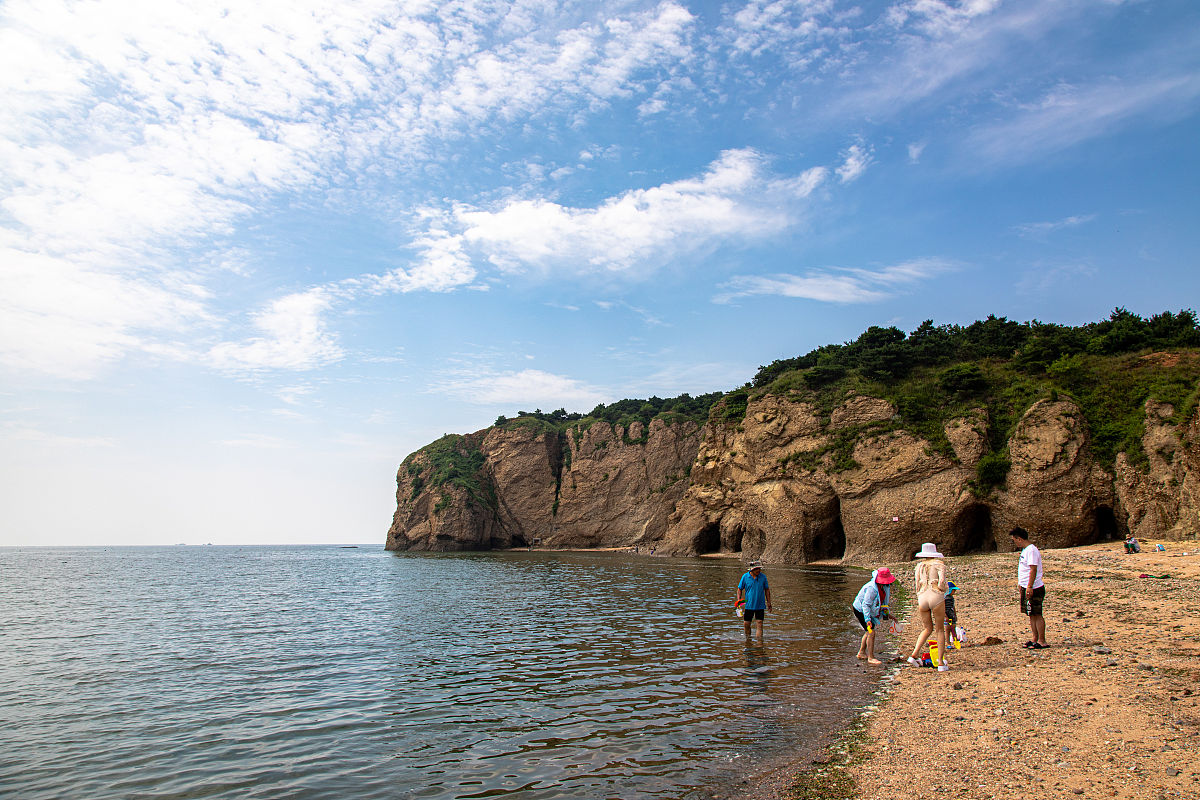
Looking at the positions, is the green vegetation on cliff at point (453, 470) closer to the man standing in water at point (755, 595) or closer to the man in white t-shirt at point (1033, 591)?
the man standing in water at point (755, 595)

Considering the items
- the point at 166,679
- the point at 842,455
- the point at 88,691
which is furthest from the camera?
the point at 842,455

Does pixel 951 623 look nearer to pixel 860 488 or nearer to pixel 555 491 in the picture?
pixel 860 488

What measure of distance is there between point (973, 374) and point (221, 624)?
132 feet

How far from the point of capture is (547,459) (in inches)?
3391

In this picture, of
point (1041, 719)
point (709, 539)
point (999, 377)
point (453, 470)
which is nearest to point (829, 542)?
point (999, 377)

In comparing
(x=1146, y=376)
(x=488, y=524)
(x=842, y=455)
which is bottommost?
(x=488, y=524)

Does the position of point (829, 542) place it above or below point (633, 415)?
below

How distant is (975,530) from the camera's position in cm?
3616

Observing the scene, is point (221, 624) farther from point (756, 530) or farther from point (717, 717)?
point (756, 530)

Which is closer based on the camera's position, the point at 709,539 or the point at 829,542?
the point at 829,542

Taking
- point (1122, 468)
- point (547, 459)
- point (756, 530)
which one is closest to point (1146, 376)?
point (1122, 468)

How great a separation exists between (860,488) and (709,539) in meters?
22.9

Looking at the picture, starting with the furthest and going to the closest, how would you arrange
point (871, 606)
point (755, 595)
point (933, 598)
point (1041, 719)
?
point (755, 595), point (871, 606), point (933, 598), point (1041, 719)

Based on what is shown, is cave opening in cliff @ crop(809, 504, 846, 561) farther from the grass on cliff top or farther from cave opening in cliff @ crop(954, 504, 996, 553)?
the grass on cliff top
